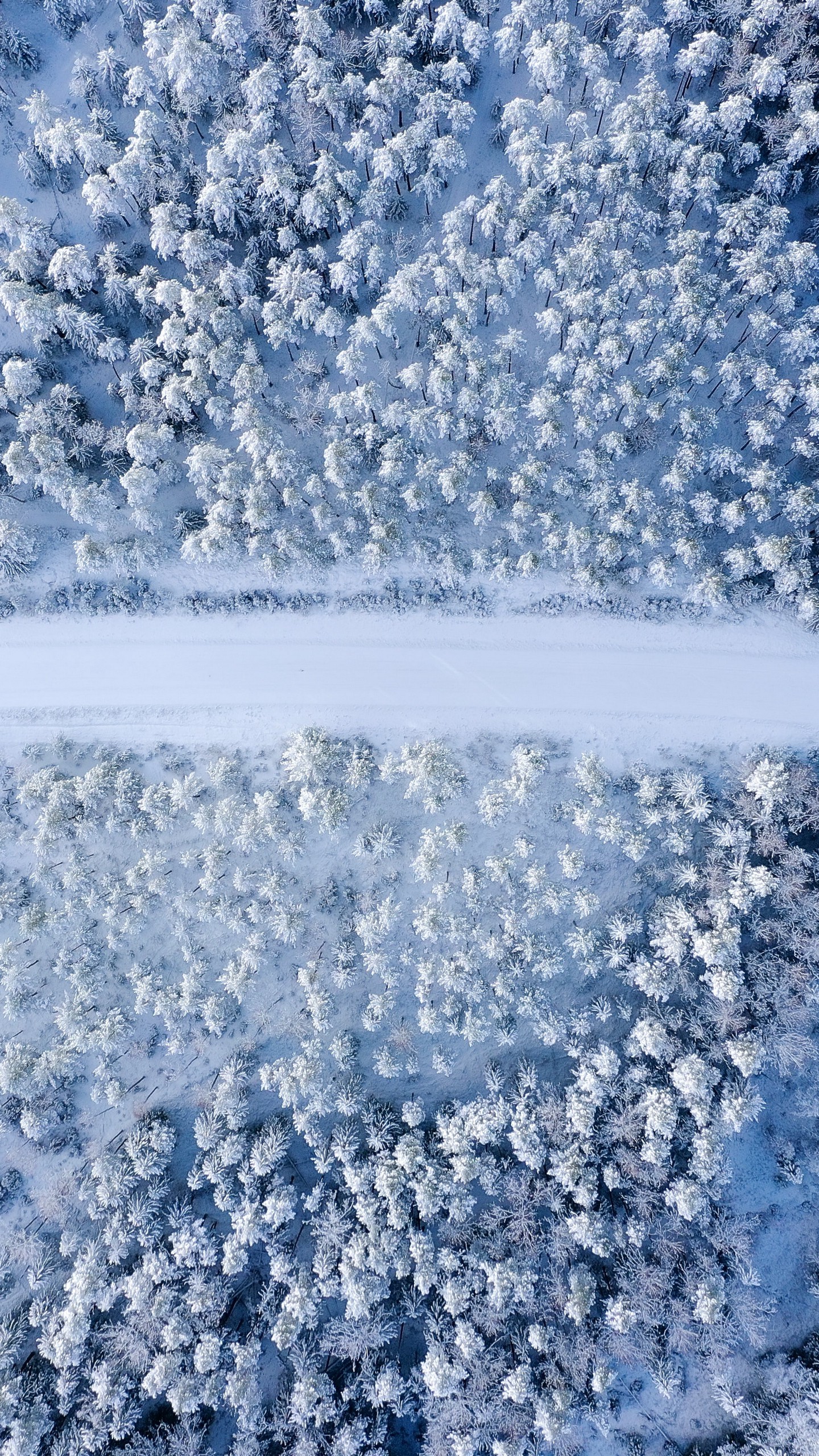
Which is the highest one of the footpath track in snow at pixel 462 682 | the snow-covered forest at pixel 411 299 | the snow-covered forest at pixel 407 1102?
the snow-covered forest at pixel 411 299

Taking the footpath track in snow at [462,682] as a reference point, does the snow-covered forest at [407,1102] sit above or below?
below

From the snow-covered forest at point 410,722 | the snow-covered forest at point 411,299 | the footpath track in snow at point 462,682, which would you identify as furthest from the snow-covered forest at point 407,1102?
the snow-covered forest at point 411,299

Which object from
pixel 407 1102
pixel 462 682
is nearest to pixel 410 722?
pixel 462 682

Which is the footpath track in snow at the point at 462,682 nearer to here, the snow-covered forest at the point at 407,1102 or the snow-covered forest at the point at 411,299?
the snow-covered forest at the point at 407,1102

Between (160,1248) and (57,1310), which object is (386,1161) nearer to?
(160,1248)

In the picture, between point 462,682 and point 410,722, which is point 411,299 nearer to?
point 462,682

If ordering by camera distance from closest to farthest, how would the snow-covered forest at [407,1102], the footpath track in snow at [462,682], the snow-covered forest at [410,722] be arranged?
the snow-covered forest at [407,1102] → the snow-covered forest at [410,722] → the footpath track in snow at [462,682]
